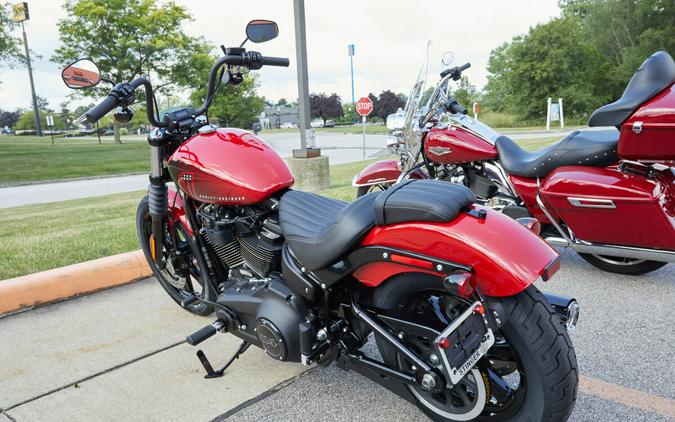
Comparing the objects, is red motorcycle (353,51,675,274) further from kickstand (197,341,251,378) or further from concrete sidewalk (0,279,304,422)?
kickstand (197,341,251,378)

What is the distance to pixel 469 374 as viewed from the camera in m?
1.80

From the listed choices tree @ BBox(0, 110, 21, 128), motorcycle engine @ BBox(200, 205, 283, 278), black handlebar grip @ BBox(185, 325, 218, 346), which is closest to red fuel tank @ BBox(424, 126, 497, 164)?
motorcycle engine @ BBox(200, 205, 283, 278)

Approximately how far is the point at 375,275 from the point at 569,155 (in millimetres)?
2372

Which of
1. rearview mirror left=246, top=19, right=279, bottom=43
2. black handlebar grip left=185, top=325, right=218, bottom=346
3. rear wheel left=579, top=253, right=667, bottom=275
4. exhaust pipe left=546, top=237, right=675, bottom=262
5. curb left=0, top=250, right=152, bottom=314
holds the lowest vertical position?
rear wheel left=579, top=253, right=667, bottom=275

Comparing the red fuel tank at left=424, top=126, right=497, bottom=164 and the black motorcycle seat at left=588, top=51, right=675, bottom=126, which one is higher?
the black motorcycle seat at left=588, top=51, right=675, bottom=126

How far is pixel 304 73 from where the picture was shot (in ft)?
25.8

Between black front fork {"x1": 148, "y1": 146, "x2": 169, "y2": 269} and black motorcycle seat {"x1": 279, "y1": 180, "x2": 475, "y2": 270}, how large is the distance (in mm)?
1025

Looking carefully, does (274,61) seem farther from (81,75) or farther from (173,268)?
(173,268)

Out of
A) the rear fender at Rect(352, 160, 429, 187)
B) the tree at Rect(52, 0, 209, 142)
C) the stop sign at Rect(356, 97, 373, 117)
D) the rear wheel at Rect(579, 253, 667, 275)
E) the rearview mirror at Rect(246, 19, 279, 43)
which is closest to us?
the rearview mirror at Rect(246, 19, 279, 43)

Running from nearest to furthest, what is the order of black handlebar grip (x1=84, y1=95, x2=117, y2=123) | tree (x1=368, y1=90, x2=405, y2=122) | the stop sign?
black handlebar grip (x1=84, y1=95, x2=117, y2=123), the stop sign, tree (x1=368, y1=90, x2=405, y2=122)

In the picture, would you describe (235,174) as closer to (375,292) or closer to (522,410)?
(375,292)

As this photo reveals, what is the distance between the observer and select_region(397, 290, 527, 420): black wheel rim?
5.78 ft

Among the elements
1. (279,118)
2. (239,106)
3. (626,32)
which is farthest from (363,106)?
(626,32)

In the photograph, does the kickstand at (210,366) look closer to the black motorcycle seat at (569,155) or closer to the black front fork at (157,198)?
the black front fork at (157,198)
